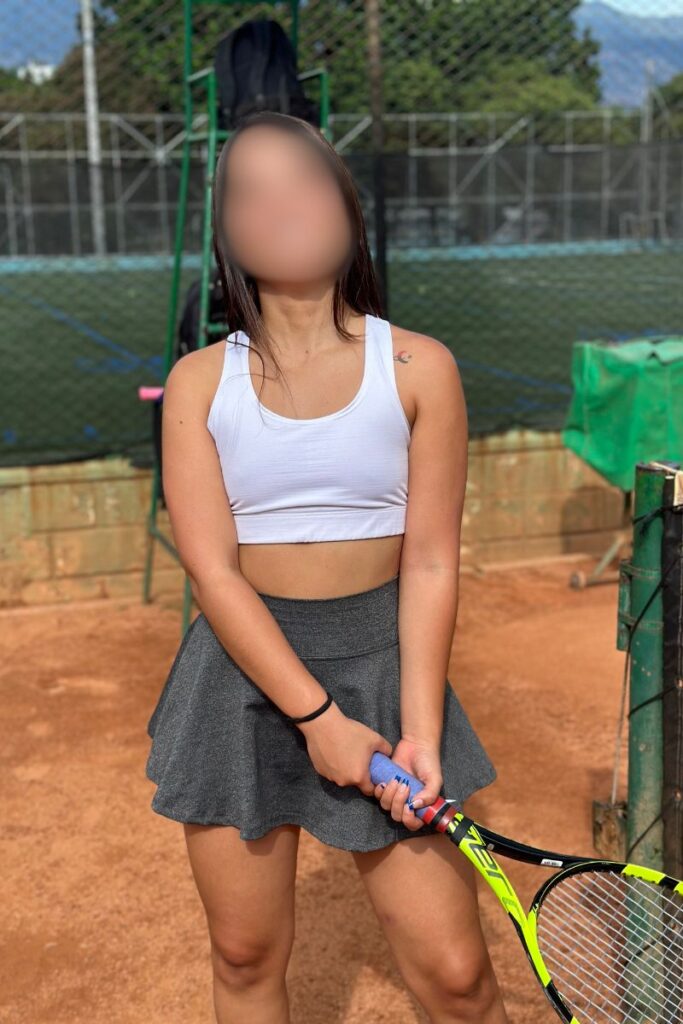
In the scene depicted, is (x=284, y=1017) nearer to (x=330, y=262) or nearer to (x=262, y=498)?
(x=262, y=498)

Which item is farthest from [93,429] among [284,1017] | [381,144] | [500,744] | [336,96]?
[336,96]

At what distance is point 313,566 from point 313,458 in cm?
19

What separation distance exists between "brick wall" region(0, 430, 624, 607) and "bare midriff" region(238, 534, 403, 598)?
4.04 metres

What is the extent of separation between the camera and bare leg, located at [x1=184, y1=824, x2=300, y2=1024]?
201cm

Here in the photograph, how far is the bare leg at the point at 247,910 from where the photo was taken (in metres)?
2.01

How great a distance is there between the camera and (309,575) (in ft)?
6.62

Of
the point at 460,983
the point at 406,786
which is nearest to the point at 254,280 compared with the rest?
the point at 406,786

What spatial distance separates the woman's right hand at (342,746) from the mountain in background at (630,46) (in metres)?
6.83

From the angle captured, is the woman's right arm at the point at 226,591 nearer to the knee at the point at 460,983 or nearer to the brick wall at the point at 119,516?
the knee at the point at 460,983

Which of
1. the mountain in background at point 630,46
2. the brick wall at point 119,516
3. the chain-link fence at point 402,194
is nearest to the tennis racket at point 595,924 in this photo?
the brick wall at point 119,516

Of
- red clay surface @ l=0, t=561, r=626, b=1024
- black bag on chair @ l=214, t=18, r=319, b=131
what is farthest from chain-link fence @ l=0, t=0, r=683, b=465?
red clay surface @ l=0, t=561, r=626, b=1024

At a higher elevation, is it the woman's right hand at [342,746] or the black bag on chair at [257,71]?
the black bag on chair at [257,71]

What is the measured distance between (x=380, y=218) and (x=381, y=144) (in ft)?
1.50

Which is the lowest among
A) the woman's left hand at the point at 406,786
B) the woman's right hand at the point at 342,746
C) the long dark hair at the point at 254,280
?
the woman's left hand at the point at 406,786
